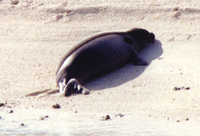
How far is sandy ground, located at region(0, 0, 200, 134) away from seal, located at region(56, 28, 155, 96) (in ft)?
0.41

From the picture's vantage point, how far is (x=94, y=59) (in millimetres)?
5152

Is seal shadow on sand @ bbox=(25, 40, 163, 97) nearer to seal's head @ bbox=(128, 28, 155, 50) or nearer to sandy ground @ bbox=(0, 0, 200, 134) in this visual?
sandy ground @ bbox=(0, 0, 200, 134)

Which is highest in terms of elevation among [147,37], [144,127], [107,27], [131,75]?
[107,27]

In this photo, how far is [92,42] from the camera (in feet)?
18.0

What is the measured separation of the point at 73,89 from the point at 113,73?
3.10 feet

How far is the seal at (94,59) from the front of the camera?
189 inches

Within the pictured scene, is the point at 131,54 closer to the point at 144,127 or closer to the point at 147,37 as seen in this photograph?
the point at 147,37

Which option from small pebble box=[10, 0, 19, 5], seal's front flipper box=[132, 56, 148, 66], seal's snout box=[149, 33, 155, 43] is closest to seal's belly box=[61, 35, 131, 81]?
seal's front flipper box=[132, 56, 148, 66]

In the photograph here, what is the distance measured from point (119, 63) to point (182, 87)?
1.22 metres

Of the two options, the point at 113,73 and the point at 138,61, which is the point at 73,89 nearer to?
the point at 113,73

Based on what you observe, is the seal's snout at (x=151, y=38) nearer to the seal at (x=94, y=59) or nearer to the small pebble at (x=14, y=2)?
the seal at (x=94, y=59)

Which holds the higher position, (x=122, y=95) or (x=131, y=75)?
(x=131, y=75)

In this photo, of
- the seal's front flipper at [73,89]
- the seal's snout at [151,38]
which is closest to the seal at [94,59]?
the seal's front flipper at [73,89]

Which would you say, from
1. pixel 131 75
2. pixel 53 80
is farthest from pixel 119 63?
pixel 53 80
